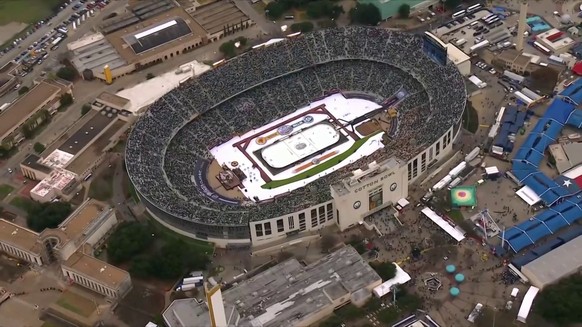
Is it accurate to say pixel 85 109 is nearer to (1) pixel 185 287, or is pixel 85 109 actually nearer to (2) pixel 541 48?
(1) pixel 185 287

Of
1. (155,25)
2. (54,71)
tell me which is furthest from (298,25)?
(54,71)

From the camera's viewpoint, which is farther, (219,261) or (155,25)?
(155,25)

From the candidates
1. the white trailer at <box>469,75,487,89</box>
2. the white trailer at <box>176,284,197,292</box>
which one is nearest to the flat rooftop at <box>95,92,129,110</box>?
the white trailer at <box>176,284,197,292</box>

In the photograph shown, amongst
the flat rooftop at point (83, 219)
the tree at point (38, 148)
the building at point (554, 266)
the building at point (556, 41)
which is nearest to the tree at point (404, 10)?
the building at point (556, 41)

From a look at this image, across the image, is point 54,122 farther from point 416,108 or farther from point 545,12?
point 545,12

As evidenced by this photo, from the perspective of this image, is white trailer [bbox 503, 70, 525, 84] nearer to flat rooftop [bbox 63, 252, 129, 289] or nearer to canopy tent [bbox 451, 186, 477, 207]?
canopy tent [bbox 451, 186, 477, 207]
